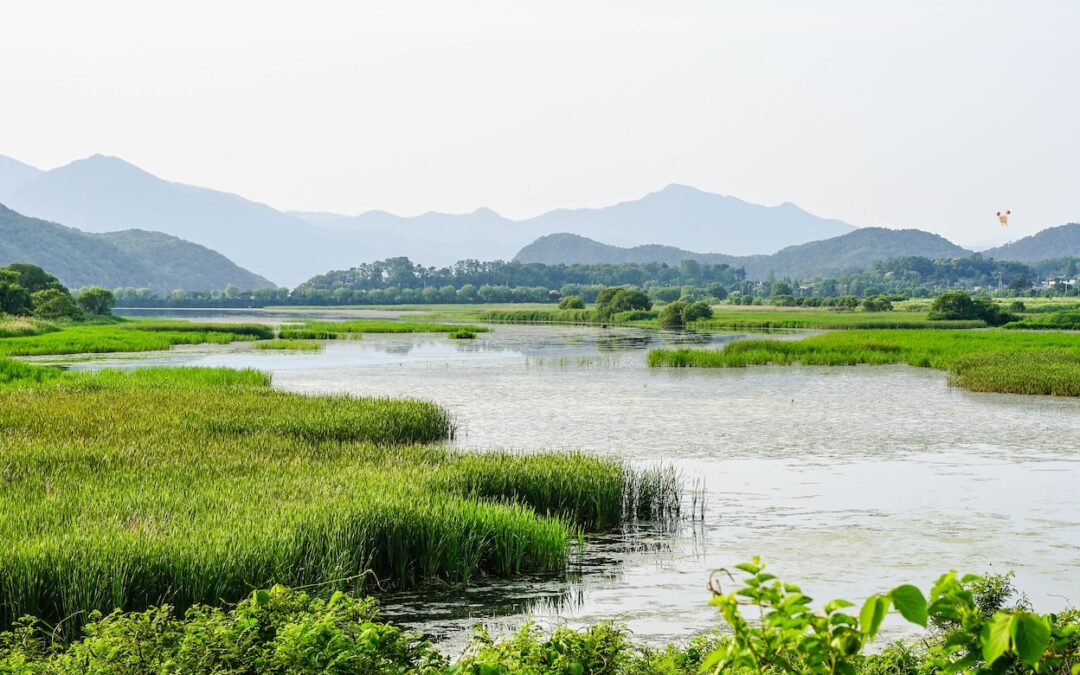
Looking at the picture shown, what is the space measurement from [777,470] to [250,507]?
13.8 meters

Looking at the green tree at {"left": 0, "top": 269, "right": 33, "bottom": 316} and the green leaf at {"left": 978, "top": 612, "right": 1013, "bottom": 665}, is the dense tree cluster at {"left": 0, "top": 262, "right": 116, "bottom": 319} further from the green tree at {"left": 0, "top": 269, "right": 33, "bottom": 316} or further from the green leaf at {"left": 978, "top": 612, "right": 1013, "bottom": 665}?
the green leaf at {"left": 978, "top": 612, "right": 1013, "bottom": 665}

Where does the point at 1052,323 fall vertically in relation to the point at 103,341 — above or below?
below

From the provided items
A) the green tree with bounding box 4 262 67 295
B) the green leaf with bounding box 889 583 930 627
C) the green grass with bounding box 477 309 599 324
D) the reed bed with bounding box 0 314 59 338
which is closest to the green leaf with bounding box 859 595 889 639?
the green leaf with bounding box 889 583 930 627

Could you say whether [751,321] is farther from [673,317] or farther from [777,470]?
[777,470]

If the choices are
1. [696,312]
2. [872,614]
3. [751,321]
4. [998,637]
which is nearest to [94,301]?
[696,312]

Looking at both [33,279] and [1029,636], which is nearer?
[1029,636]

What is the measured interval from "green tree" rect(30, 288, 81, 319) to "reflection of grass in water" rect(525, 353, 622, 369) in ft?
168

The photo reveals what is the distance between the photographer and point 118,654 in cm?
783

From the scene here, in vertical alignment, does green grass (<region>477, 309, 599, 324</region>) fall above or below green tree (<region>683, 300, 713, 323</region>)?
below

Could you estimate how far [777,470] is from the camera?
2405cm

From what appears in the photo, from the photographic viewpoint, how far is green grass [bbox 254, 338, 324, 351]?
69.4 metres

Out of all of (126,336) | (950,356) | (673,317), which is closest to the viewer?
(950,356)

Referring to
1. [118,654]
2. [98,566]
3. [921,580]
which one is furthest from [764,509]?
[118,654]

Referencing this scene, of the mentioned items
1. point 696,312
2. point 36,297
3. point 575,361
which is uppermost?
point 36,297
